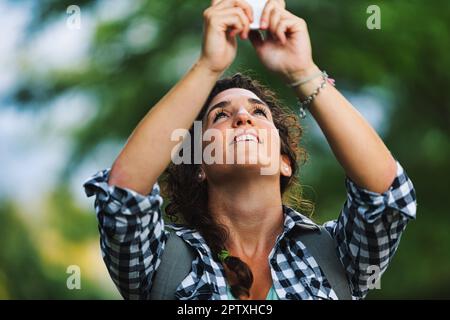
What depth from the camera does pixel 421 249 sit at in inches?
141

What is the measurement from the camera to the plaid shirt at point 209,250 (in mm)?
1334

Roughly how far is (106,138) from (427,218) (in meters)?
1.64

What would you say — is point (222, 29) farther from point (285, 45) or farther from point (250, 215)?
point (250, 215)

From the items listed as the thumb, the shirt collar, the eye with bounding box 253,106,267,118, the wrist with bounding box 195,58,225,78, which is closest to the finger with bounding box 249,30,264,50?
the thumb

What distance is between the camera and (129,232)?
1.35 m

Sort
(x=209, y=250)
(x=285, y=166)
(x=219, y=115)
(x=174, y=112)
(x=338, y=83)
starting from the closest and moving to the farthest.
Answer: (x=174, y=112) < (x=209, y=250) < (x=219, y=115) < (x=285, y=166) < (x=338, y=83)

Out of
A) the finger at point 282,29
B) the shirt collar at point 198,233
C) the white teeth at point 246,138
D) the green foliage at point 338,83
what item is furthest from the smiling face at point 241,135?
the green foliage at point 338,83

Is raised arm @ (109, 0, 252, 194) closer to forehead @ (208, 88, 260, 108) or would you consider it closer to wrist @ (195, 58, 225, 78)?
wrist @ (195, 58, 225, 78)

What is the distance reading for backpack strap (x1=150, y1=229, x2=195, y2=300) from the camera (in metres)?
1.40

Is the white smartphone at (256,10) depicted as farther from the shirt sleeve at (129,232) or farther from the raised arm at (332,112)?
the shirt sleeve at (129,232)

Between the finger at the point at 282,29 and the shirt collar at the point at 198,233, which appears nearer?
the finger at the point at 282,29

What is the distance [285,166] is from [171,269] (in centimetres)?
44

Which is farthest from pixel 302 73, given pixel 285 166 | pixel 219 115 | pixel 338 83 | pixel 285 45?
pixel 338 83

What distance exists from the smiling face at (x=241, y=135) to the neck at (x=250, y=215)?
40mm
